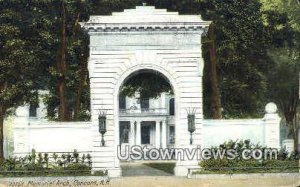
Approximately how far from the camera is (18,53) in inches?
1446

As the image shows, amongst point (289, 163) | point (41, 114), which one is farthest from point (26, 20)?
point (41, 114)

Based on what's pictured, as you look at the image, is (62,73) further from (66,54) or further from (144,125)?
(144,125)

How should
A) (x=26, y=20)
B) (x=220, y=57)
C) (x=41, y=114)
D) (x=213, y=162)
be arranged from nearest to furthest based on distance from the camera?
(x=213, y=162) → (x=26, y=20) → (x=220, y=57) → (x=41, y=114)

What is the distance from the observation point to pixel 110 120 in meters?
30.4

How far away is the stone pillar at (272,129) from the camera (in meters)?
32.1

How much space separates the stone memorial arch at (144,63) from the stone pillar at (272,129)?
3857mm

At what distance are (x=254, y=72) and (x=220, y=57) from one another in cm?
241

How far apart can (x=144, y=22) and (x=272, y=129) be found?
8709 millimetres

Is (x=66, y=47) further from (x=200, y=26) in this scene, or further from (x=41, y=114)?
(x=41, y=114)

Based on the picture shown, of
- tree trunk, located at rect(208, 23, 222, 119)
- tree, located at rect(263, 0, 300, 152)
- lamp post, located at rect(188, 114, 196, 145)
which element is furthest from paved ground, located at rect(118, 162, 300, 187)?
tree, located at rect(263, 0, 300, 152)

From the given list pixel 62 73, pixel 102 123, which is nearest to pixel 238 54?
pixel 62 73

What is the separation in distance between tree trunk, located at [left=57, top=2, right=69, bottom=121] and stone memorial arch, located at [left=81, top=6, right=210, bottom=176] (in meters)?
8.81

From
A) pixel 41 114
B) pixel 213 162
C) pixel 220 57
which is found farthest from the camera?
pixel 41 114

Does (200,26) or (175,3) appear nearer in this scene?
(200,26)
